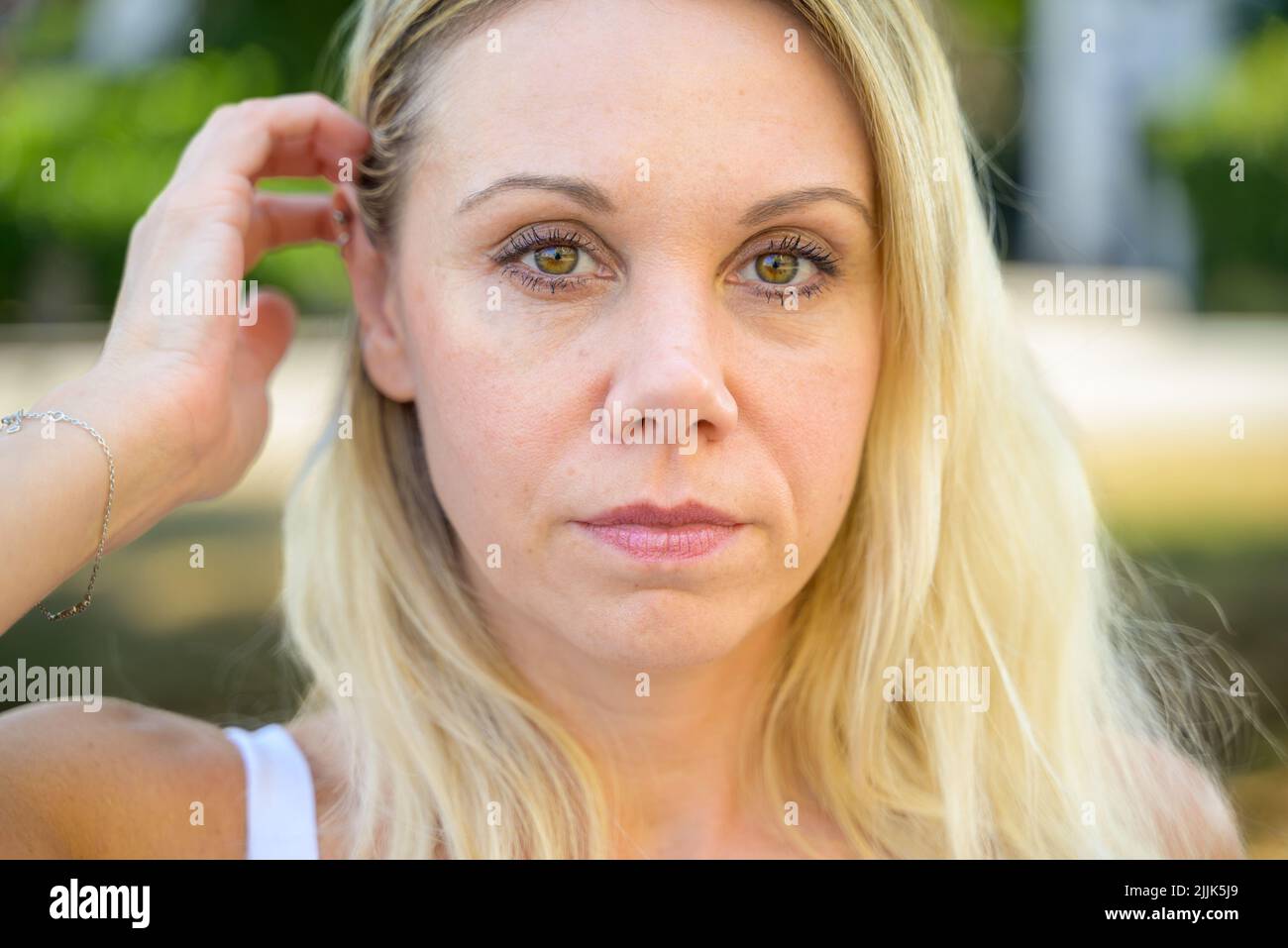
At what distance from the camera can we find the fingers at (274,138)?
2592 millimetres

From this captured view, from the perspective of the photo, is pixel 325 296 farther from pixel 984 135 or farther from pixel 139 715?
pixel 139 715

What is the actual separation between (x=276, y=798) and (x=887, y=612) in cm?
121

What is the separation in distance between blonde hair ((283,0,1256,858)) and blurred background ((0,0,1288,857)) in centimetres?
492

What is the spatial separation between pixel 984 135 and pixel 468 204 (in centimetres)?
1503

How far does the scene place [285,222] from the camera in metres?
2.82

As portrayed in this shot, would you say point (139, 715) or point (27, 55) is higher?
point (27, 55)

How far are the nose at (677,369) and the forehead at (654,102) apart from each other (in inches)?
7.9

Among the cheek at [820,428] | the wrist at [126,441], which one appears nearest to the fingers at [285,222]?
the wrist at [126,441]

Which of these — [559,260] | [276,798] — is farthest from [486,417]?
[276,798]

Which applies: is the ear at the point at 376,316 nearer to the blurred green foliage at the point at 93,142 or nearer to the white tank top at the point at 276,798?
the white tank top at the point at 276,798

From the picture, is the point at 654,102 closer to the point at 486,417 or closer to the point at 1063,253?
the point at 486,417

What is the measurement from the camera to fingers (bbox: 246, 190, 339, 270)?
2781mm
